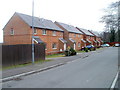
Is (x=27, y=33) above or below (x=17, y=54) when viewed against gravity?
above

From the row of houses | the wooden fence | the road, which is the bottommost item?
the road

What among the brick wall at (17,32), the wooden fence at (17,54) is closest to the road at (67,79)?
the wooden fence at (17,54)

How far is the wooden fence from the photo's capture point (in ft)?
43.9

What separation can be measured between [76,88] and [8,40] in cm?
2749

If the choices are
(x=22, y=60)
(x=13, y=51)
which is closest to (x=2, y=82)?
(x=13, y=51)

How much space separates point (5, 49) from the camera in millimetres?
13391

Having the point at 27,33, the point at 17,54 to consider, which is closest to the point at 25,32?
the point at 27,33

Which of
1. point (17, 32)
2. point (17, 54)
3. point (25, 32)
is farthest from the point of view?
point (17, 32)

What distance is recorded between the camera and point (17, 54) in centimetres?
1491

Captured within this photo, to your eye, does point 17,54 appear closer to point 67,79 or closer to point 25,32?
point 67,79

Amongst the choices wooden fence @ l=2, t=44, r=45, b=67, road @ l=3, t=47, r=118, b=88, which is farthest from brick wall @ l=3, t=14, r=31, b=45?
road @ l=3, t=47, r=118, b=88

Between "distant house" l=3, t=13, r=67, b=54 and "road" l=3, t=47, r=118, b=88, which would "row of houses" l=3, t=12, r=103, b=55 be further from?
"road" l=3, t=47, r=118, b=88

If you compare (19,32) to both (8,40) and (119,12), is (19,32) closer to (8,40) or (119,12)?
(8,40)

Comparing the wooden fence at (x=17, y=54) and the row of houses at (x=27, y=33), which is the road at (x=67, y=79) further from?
the row of houses at (x=27, y=33)
